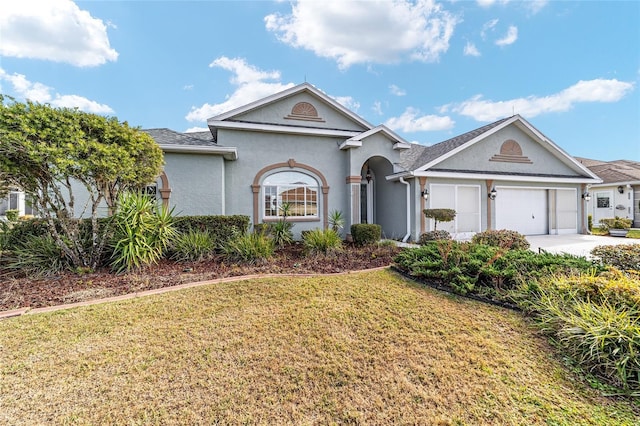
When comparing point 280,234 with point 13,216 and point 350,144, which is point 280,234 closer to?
point 350,144

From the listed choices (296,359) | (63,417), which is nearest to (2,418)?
(63,417)

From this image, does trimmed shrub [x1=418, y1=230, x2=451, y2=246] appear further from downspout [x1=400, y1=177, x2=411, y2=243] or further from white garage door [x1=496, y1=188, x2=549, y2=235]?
white garage door [x1=496, y1=188, x2=549, y2=235]

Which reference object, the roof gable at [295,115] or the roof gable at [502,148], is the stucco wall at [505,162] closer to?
the roof gable at [502,148]

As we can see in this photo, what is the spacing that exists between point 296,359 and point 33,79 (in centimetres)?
1531

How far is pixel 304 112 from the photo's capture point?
12352mm

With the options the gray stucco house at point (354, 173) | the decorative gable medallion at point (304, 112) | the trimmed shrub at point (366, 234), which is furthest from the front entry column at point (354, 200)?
the decorative gable medallion at point (304, 112)

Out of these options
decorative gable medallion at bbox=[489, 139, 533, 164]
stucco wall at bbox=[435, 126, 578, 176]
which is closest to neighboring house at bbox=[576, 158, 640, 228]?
stucco wall at bbox=[435, 126, 578, 176]

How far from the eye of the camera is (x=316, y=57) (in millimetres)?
14281

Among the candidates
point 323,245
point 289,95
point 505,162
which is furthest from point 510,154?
point 323,245

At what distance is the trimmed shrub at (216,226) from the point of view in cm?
817

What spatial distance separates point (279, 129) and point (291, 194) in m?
2.95

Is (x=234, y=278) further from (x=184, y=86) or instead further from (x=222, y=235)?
(x=184, y=86)

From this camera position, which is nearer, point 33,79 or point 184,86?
point 33,79

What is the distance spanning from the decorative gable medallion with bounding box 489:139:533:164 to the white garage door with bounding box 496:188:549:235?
1.55m
